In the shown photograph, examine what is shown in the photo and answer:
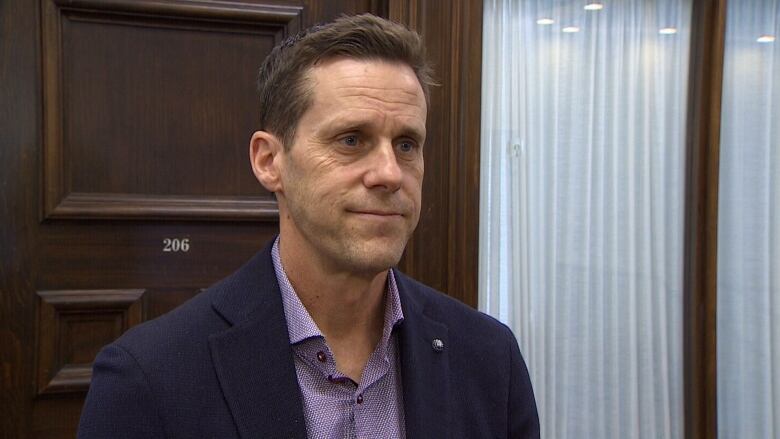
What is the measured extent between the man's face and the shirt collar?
0.10 meters

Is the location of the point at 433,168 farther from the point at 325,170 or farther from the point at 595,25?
the point at 325,170

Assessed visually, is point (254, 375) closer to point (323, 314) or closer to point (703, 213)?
point (323, 314)

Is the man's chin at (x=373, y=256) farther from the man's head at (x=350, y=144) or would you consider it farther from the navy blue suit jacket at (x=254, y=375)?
the navy blue suit jacket at (x=254, y=375)

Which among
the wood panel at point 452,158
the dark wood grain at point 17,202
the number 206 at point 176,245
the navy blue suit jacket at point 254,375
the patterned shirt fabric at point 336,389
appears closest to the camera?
the navy blue suit jacket at point 254,375

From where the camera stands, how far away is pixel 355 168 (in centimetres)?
161

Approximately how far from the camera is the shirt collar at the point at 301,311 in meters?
1.66

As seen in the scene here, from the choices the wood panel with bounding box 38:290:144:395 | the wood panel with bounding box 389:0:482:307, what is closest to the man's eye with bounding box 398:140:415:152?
the wood panel with bounding box 389:0:482:307

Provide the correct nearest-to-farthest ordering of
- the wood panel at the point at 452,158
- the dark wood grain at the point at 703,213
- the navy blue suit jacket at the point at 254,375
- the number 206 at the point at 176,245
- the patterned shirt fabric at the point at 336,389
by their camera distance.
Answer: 1. the navy blue suit jacket at the point at 254,375
2. the patterned shirt fabric at the point at 336,389
3. the number 206 at the point at 176,245
4. the wood panel at the point at 452,158
5. the dark wood grain at the point at 703,213

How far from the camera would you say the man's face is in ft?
5.25

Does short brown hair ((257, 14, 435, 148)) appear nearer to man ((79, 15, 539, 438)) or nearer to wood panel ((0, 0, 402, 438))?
man ((79, 15, 539, 438))

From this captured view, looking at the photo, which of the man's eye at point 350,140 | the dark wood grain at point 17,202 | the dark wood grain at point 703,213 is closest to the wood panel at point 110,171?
the dark wood grain at point 17,202

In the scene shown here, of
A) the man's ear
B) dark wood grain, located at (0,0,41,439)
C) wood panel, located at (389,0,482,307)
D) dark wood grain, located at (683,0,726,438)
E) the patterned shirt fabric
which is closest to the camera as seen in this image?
the patterned shirt fabric

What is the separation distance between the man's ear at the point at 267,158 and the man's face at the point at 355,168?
0.06m

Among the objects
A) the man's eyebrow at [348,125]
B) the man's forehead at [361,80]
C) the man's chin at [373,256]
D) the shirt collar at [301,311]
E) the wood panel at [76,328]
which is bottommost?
the wood panel at [76,328]
